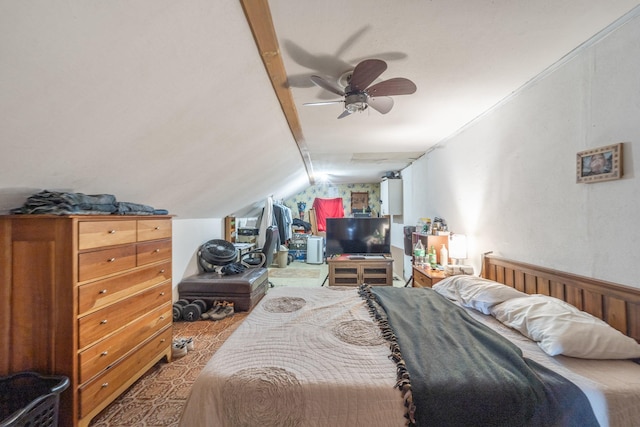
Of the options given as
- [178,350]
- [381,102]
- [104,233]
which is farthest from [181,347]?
[381,102]

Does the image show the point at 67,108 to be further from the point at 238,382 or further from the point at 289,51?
the point at 238,382

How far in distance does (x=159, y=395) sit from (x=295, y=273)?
3.94m

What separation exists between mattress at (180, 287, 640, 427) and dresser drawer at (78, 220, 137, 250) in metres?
1.04

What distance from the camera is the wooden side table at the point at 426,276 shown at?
9.09ft

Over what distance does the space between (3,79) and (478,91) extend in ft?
9.71

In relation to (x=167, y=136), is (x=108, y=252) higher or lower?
lower

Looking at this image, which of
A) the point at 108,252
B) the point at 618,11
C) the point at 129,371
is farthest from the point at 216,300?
the point at 618,11

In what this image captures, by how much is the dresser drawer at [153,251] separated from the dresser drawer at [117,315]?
9.4 inches

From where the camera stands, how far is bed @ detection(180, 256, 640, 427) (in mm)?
1071

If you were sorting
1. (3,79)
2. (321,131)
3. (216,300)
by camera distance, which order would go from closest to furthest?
(3,79), (321,131), (216,300)

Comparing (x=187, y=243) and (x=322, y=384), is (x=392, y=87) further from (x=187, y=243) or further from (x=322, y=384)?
(x=187, y=243)

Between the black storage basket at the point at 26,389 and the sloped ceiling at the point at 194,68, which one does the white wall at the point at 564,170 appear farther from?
Result: the black storage basket at the point at 26,389

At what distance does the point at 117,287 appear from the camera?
68.0 inches

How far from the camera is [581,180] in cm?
167
